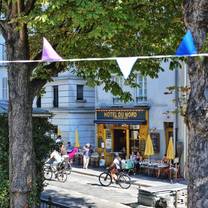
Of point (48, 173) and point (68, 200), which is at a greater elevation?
point (48, 173)

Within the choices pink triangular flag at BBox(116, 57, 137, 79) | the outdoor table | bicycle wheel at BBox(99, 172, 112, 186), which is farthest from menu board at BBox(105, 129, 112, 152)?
pink triangular flag at BBox(116, 57, 137, 79)

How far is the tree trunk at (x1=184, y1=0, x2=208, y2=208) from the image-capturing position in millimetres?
7852

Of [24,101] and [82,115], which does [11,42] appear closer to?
[24,101]

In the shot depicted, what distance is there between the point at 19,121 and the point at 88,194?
33.9 feet

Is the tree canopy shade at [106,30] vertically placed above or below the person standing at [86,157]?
above

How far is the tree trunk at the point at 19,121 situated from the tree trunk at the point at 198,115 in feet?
18.2

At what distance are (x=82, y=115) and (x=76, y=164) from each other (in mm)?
5317

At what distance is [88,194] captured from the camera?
2214 centimetres

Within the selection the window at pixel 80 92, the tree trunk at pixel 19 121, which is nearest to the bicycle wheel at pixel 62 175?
the window at pixel 80 92

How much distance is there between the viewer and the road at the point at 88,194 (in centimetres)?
1989

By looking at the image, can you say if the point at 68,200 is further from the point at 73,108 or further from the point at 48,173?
the point at 73,108

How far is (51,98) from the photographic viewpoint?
40.5 meters

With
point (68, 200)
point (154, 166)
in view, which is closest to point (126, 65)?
point (68, 200)

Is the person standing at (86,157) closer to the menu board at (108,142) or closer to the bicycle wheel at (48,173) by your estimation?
the menu board at (108,142)
